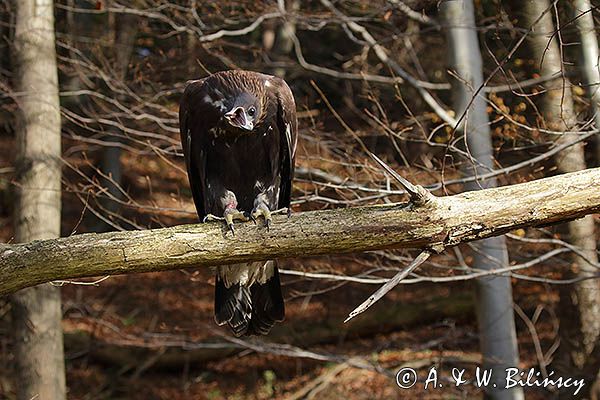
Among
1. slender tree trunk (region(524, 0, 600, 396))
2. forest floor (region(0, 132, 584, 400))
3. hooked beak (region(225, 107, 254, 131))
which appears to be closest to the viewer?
hooked beak (region(225, 107, 254, 131))

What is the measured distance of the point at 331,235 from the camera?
2.98m

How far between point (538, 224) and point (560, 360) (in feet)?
12.3

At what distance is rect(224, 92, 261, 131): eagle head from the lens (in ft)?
13.8

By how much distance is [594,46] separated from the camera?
486cm

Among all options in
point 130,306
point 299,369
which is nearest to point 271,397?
point 299,369

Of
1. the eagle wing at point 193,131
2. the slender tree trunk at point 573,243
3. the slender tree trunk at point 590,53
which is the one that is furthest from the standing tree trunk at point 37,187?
the slender tree trunk at point 590,53

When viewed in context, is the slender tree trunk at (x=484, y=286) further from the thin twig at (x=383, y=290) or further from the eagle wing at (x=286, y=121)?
the thin twig at (x=383, y=290)

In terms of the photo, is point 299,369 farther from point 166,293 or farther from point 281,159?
point 281,159

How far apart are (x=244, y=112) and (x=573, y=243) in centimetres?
275

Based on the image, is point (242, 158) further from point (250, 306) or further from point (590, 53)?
point (590, 53)

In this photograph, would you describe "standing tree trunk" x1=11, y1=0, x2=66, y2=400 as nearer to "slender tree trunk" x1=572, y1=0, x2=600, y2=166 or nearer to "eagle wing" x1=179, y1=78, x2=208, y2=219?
"eagle wing" x1=179, y1=78, x2=208, y2=219

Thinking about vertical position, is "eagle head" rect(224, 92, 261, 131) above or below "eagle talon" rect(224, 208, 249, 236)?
above

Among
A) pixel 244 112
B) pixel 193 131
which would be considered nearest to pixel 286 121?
pixel 244 112

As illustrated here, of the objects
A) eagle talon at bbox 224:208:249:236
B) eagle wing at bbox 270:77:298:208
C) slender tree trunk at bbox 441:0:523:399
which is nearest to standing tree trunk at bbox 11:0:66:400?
eagle wing at bbox 270:77:298:208
